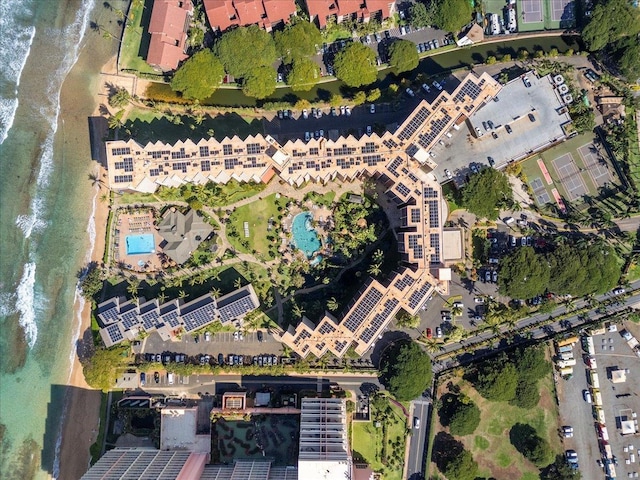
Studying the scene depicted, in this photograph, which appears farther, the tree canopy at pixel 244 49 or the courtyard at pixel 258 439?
the courtyard at pixel 258 439

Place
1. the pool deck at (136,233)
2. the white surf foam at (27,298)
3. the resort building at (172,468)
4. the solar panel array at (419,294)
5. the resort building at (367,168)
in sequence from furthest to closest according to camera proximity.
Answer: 1. the white surf foam at (27,298)
2. the pool deck at (136,233)
3. the solar panel array at (419,294)
4. the resort building at (367,168)
5. the resort building at (172,468)

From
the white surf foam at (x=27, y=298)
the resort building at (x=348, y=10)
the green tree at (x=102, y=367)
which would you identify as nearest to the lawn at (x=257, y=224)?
the green tree at (x=102, y=367)

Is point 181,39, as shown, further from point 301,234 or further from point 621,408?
point 621,408

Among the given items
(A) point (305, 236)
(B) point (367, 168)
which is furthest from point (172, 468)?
(B) point (367, 168)

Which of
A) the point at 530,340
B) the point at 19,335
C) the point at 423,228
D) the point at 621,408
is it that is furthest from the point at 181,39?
A: the point at 621,408

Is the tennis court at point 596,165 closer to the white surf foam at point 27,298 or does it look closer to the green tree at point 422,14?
the green tree at point 422,14

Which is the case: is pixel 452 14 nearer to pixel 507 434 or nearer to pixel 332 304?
pixel 332 304
